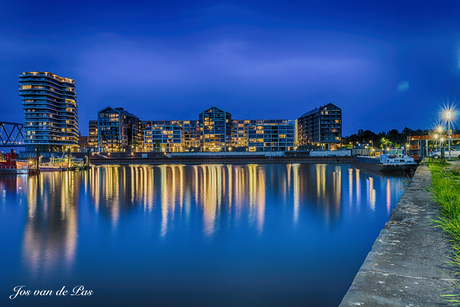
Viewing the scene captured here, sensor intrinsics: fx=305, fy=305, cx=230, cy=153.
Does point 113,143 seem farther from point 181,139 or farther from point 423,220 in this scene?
point 423,220

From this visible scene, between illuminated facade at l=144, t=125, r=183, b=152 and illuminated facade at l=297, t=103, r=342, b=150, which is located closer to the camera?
illuminated facade at l=297, t=103, r=342, b=150

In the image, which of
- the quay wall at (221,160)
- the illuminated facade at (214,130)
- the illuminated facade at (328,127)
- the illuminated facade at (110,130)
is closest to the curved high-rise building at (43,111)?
the illuminated facade at (110,130)

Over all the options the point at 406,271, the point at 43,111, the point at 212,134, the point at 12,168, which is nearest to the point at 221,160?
the point at 212,134

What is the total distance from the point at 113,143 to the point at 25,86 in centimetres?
4914

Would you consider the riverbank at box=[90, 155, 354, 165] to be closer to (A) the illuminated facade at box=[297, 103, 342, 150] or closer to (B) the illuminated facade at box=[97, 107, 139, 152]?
(A) the illuminated facade at box=[297, 103, 342, 150]

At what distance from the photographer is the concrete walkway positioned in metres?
4.84

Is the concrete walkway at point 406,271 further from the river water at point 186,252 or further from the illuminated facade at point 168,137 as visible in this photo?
the illuminated facade at point 168,137

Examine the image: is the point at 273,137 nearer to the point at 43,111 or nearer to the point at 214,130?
the point at 214,130

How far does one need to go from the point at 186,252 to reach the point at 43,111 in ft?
533

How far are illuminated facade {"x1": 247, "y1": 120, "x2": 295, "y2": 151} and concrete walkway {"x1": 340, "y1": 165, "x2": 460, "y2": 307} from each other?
553 feet

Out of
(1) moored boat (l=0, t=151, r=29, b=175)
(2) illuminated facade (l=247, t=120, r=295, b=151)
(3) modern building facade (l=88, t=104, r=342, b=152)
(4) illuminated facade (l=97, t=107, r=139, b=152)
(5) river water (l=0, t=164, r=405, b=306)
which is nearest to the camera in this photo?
(5) river water (l=0, t=164, r=405, b=306)

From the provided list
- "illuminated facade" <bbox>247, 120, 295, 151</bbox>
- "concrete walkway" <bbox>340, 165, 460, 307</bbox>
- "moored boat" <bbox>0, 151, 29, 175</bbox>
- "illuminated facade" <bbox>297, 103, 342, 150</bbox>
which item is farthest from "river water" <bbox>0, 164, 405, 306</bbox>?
"illuminated facade" <bbox>247, 120, 295, 151</bbox>

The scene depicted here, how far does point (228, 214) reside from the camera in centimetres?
2012

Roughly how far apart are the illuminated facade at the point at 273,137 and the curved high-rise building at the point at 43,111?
10037 cm
